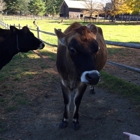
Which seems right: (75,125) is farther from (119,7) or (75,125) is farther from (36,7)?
(36,7)

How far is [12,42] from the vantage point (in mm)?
4859

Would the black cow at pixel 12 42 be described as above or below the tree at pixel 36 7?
below

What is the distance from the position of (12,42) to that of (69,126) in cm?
265

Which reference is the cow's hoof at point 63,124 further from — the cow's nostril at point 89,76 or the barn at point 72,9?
the barn at point 72,9

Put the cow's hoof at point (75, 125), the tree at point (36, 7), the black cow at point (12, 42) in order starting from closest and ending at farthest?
the cow's hoof at point (75, 125) < the black cow at point (12, 42) < the tree at point (36, 7)

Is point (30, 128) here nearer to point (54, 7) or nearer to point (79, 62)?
point (79, 62)

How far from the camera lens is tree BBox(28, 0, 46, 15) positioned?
71062 mm

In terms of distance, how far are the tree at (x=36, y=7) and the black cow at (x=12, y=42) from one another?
7057cm

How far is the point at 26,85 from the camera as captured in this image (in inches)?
205

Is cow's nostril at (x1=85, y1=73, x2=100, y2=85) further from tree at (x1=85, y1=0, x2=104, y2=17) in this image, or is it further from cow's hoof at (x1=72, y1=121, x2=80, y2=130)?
tree at (x1=85, y1=0, x2=104, y2=17)

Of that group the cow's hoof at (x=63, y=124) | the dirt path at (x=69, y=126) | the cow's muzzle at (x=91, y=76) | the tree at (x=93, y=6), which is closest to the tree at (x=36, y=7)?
the tree at (x=93, y=6)

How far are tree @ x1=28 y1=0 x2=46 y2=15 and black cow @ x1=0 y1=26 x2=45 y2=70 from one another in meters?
70.6

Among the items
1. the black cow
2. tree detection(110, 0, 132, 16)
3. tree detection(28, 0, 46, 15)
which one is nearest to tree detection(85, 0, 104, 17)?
tree detection(110, 0, 132, 16)

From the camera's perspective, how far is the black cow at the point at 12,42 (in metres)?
4.80
